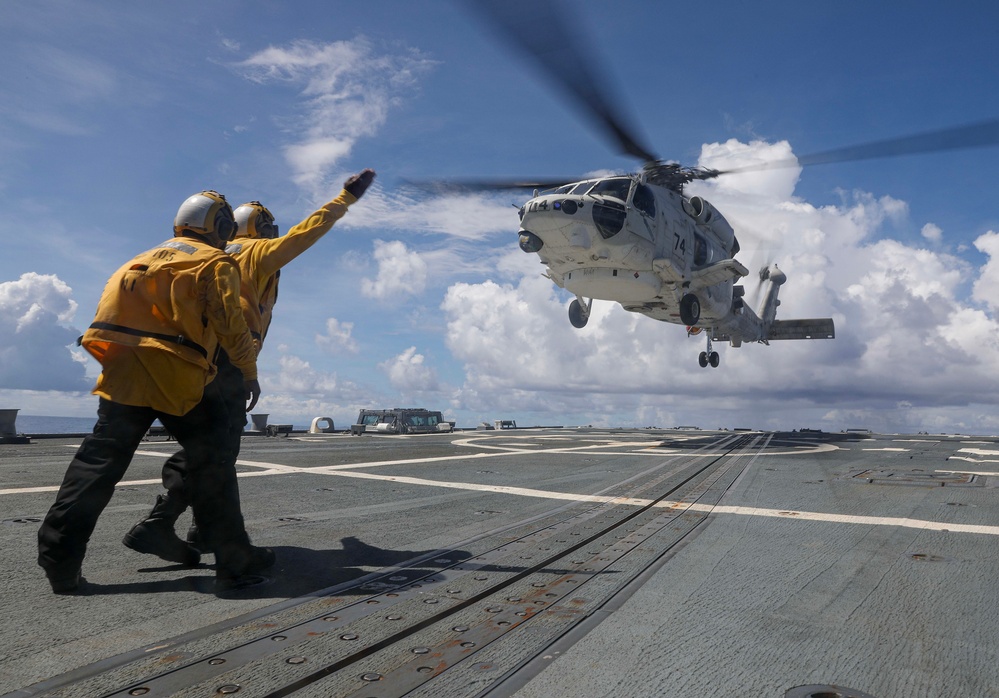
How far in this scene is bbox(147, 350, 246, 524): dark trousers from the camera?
130 inches

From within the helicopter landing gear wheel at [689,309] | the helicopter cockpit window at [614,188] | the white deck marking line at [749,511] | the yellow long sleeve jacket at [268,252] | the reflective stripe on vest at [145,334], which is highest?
the helicopter cockpit window at [614,188]

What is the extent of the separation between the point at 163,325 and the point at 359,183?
1473mm

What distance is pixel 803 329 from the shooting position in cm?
2920

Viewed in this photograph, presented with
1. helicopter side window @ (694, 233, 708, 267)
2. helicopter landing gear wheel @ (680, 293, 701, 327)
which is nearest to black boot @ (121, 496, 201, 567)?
helicopter landing gear wheel @ (680, 293, 701, 327)

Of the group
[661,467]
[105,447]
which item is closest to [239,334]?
[105,447]

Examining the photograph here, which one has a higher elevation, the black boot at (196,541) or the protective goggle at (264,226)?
the protective goggle at (264,226)

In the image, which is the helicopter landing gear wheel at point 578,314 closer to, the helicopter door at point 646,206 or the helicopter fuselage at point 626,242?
the helicopter fuselage at point 626,242

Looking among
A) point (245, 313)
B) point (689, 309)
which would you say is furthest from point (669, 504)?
point (689, 309)

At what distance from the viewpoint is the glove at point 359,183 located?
3734 millimetres

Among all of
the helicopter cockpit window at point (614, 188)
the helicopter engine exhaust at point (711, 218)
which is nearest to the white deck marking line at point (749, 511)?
the helicopter cockpit window at point (614, 188)

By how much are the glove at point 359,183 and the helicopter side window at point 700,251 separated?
58.5ft

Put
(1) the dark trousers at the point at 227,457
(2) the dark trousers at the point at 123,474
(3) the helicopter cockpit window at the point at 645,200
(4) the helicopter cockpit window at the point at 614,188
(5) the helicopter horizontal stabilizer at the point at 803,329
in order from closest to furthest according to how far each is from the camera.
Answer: (2) the dark trousers at the point at 123,474
(1) the dark trousers at the point at 227,457
(4) the helicopter cockpit window at the point at 614,188
(3) the helicopter cockpit window at the point at 645,200
(5) the helicopter horizontal stabilizer at the point at 803,329

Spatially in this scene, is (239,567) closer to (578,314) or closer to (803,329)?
(578,314)

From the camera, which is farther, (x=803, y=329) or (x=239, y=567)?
(x=803, y=329)
